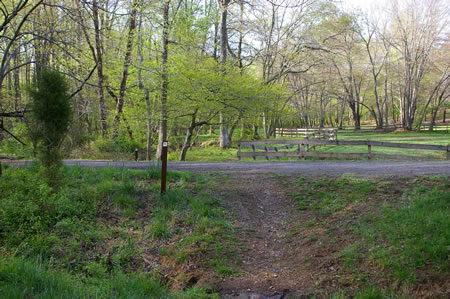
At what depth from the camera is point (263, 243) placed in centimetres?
623

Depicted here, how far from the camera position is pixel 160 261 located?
5.56 metres

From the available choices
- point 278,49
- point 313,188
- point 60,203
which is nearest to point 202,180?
point 313,188

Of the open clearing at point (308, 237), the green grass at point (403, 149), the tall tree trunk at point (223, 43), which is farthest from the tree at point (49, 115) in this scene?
the green grass at point (403, 149)

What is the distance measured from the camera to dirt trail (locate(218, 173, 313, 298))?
15.8 feet

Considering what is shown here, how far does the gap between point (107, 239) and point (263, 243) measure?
285cm

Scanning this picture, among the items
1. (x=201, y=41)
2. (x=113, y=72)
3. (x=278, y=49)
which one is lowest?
(x=113, y=72)

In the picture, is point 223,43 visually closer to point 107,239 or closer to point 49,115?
point 49,115

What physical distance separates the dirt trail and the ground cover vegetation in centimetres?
404

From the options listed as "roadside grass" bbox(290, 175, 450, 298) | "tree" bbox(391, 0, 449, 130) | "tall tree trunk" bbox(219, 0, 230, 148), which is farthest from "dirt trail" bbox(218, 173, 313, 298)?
"tree" bbox(391, 0, 449, 130)

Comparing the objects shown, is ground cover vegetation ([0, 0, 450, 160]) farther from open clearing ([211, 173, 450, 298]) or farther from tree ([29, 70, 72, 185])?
open clearing ([211, 173, 450, 298])

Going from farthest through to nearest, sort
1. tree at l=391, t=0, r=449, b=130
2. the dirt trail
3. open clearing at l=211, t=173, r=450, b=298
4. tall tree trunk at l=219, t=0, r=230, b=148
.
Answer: tree at l=391, t=0, r=449, b=130, tall tree trunk at l=219, t=0, r=230, b=148, the dirt trail, open clearing at l=211, t=173, r=450, b=298

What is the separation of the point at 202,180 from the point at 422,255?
5.54m

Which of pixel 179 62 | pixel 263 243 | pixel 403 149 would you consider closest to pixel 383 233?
pixel 263 243

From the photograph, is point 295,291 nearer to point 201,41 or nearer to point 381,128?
point 201,41
